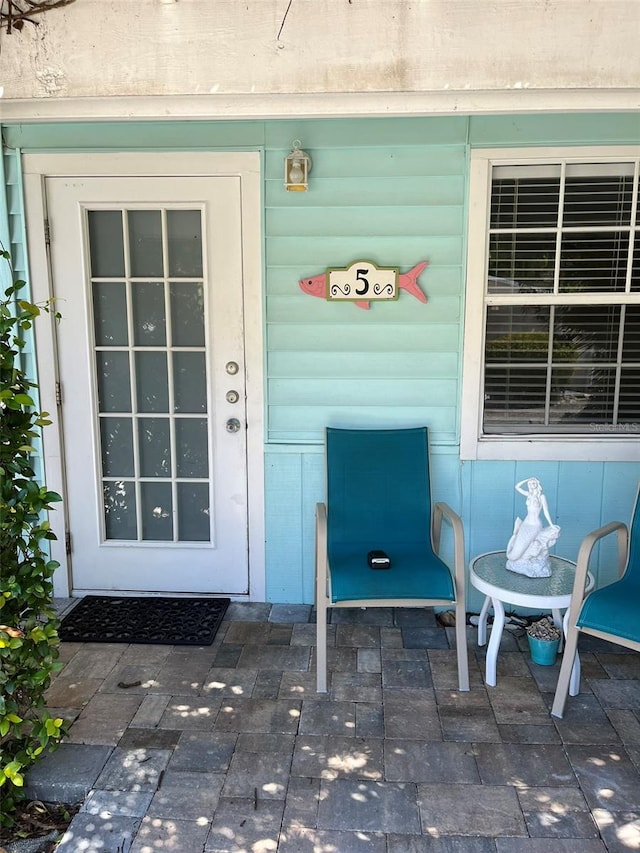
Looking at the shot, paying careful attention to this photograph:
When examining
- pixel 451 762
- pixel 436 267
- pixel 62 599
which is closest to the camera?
pixel 451 762

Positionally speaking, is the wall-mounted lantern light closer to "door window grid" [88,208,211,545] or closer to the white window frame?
"door window grid" [88,208,211,545]

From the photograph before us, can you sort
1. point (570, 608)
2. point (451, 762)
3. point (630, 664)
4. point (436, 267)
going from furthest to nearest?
1. point (436, 267)
2. point (630, 664)
3. point (570, 608)
4. point (451, 762)

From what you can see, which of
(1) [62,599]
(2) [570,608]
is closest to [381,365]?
(2) [570,608]

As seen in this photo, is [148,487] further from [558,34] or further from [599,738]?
[558,34]

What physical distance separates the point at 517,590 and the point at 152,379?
1945mm

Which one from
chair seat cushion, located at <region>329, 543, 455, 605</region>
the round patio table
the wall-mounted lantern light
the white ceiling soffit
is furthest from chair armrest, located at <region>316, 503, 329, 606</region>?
the white ceiling soffit

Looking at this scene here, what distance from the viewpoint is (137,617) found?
9.73 ft

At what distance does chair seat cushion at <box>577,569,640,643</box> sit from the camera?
2109 millimetres

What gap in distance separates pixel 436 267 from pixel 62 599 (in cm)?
248

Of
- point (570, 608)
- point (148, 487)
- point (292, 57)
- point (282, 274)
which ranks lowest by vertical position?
point (570, 608)

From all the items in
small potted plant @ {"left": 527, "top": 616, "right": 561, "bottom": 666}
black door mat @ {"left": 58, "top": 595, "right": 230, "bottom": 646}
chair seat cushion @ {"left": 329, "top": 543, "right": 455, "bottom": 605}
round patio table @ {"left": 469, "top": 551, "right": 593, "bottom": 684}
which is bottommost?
black door mat @ {"left": 58, "top": 595, "right": 230, "bottom": 646}

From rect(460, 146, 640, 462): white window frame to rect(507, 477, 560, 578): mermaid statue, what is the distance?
40 cm

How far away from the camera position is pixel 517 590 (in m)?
2.40

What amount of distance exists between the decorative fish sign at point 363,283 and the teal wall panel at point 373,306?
42 mm
